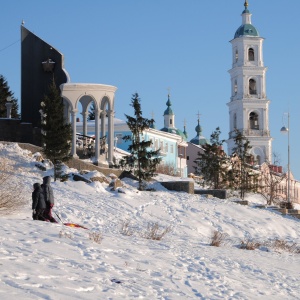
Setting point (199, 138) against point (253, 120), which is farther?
point (199, 138)

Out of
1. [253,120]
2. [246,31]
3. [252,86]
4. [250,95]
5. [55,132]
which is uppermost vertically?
[246,31]

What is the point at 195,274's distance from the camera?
1482cm

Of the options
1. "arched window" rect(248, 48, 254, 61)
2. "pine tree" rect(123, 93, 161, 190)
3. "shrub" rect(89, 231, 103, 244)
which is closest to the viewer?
"shrub" rect(89, 231, 103, 244)

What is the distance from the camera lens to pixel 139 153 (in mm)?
40344

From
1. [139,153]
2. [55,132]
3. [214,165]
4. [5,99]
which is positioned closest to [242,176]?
[214,165]

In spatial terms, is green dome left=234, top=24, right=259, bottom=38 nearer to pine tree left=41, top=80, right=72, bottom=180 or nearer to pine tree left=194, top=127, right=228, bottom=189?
pine tree left=194, top=127, right=228, bottom=189

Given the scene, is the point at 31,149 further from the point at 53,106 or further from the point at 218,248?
the point at 218,248

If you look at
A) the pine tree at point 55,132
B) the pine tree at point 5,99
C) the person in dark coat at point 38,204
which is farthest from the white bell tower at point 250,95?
the person in dark coat at point 38,204

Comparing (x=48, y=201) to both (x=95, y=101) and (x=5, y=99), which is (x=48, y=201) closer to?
(x=95, y=101)

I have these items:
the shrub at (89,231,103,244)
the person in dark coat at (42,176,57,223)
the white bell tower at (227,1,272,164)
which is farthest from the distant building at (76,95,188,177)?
the shrub at (89,231,103,244)

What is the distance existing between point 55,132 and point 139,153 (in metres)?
5.83

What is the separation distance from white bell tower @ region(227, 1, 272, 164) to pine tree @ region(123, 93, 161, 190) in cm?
6929

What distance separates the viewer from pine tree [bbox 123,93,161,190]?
130 ft

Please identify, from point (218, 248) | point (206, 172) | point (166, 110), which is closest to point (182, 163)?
point (166, 110)
